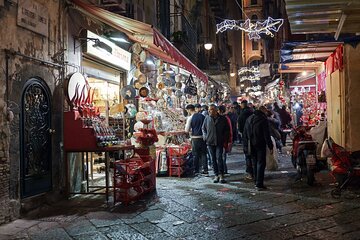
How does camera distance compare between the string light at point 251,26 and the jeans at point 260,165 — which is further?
the string light at point 251,26

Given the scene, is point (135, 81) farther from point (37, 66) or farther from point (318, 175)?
point (318, 175)

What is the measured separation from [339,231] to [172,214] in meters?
2.90

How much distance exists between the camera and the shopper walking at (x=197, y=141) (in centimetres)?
1156

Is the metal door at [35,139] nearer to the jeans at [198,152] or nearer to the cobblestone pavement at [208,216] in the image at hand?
the cobblestone pavement at [208,216]

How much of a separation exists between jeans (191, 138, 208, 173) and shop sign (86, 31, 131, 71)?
3451 millimetres

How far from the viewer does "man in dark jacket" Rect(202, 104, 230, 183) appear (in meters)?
10.4

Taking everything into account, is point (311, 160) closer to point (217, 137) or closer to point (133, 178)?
point (217, 137)

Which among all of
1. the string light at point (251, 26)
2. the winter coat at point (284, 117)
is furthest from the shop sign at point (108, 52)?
the winter coat at point (284, 117)


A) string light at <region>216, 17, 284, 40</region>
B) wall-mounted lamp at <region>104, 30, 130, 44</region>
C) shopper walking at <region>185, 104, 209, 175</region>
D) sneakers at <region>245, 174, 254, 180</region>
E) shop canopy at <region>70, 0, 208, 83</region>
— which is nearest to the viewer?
shop canopy at <region>70, 0, 208, 83</region>

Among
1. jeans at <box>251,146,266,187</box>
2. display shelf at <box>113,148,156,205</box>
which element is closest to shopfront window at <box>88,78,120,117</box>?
display shelf at <box>113,148,156,205</box>

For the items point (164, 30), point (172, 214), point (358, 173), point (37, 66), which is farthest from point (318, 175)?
point (164, 30)

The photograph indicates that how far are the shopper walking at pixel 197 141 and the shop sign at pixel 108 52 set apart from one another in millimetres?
2945

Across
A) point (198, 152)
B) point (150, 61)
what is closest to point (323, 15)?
point (198, 152)

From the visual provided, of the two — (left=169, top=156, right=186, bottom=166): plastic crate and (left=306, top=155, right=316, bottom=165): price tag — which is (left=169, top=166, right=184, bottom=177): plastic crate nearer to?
(left=169, top=156, right=186, bottom=166): plastic crate
